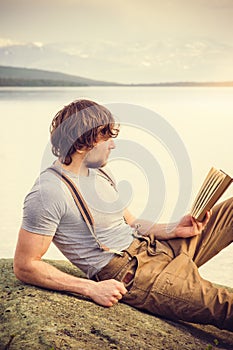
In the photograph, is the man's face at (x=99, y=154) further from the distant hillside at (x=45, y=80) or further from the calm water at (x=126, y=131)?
the distant hillside at (x=45, y=80)

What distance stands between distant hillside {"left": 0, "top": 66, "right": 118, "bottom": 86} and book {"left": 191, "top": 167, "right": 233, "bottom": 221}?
4.20 metres

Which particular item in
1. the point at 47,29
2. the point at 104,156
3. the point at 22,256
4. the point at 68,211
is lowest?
the point at 22,256

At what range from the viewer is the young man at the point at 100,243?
2.32m

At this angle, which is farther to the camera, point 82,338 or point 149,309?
point 149,309

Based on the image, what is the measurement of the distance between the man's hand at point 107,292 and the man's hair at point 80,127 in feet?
1.37

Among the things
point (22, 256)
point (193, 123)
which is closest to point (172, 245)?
point (22, 256)

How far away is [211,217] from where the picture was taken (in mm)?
2645

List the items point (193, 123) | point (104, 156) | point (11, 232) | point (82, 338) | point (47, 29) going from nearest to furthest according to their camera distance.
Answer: point (82, 338) < point (104, 156) < point (11, 232) < point (47, 29) < point (193, 123)

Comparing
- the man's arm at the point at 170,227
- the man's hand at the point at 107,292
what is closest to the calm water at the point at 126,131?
the man's arm at the point at 170,227

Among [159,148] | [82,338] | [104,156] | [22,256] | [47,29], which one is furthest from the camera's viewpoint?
[47,29]

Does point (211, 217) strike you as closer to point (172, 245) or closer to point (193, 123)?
point (172, 245)

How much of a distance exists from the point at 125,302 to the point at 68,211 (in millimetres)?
360

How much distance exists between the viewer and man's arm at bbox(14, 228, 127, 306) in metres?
2.30

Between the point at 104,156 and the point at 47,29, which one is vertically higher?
the point at 47,29
